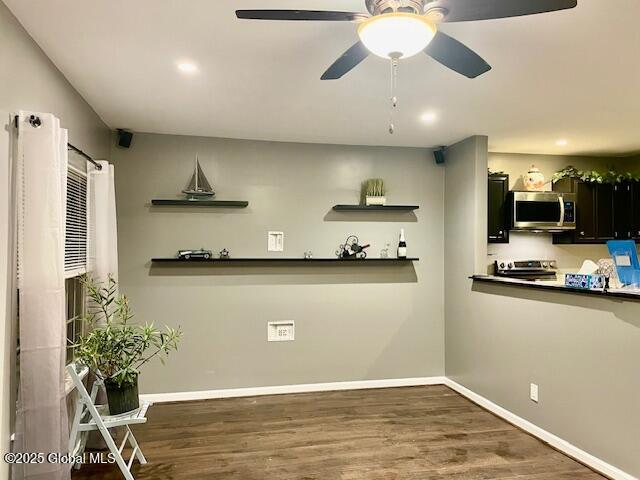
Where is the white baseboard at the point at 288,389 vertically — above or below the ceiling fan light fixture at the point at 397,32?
below

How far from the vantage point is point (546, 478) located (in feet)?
9.19

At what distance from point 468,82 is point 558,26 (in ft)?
2.55

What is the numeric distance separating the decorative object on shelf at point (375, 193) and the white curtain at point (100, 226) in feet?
7.99

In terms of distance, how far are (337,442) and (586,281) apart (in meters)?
2.12

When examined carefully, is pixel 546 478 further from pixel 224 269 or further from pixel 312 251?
pixel 224 269

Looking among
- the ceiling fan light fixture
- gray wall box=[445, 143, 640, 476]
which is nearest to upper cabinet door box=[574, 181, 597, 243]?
gray wall box=[445, 143, 640, 476]

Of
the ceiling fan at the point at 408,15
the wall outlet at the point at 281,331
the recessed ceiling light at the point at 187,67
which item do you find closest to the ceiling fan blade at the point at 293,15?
the ceiling fan at the point at 408,15

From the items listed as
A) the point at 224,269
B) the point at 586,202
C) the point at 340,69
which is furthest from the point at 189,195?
the point at 586,202

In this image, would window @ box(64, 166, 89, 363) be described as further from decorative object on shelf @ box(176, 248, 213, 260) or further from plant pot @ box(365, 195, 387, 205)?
plant pot @ box(365, 195, 387, 205)

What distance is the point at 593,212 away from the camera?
5.01m

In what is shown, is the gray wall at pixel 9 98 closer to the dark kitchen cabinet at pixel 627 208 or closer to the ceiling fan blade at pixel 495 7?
the ceiling fan blade at pixel 495 7

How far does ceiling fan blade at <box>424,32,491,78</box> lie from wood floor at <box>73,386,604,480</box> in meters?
2.43

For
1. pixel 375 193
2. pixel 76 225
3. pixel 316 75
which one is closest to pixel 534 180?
pixel 375 193

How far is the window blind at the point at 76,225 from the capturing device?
9.48ft
